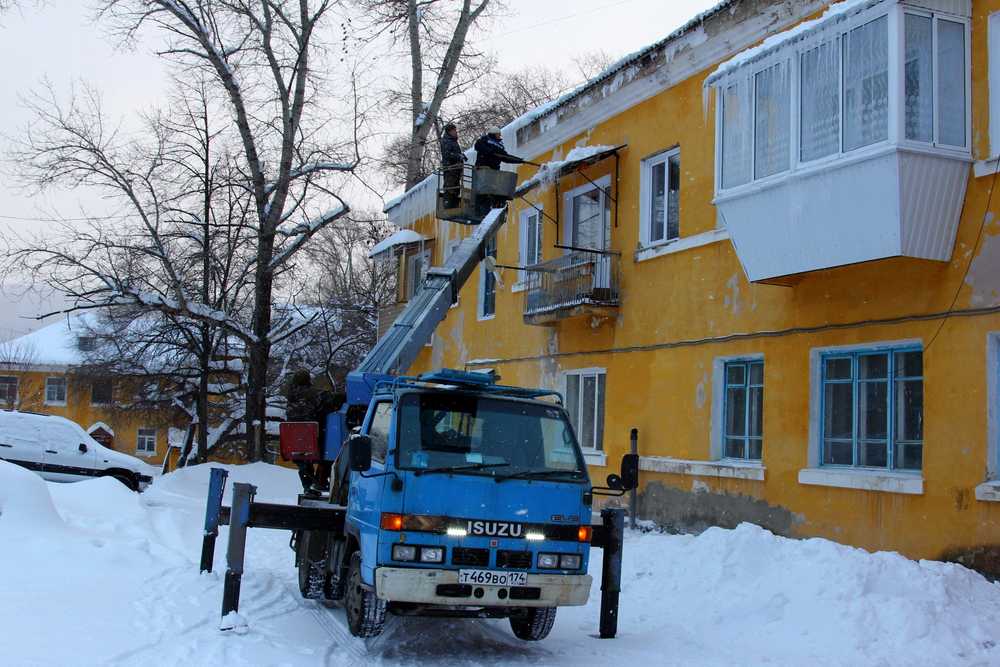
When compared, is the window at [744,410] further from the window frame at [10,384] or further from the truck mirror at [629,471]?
the window frame at [10,384]

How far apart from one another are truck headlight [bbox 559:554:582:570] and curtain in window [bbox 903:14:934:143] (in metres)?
5.64

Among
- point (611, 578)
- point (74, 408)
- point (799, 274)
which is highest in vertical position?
point (799, 274)

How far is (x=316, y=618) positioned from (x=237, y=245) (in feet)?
72.2

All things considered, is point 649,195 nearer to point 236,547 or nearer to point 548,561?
point 548,561

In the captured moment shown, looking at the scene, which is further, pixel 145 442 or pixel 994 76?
pixel 145 442

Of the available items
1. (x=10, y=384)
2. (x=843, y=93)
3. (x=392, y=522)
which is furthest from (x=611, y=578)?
(x=10, y=384)

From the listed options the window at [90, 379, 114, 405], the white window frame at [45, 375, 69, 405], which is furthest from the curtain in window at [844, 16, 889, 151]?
the white window frame at [45, 375, 69, 405]

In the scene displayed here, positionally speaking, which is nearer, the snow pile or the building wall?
the snow pile

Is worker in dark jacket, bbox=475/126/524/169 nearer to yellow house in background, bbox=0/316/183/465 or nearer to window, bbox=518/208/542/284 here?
Result: window, bbox=518/208/542/284

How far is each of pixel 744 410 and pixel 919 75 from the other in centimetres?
497

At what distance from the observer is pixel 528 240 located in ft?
62.1

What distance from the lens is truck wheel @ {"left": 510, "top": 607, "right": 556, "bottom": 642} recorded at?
766 cm

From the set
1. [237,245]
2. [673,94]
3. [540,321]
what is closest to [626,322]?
[540,321]

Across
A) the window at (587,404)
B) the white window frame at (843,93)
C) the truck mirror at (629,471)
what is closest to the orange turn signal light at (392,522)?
the truck mirror at (629,471)
